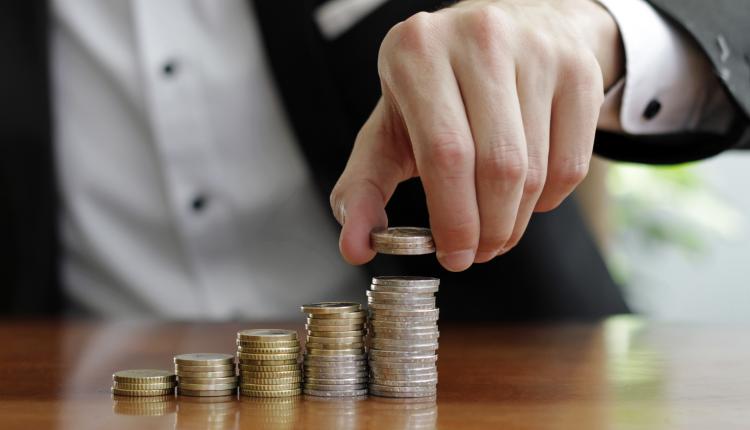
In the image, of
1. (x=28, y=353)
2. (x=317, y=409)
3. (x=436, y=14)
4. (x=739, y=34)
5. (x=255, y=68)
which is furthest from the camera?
(x=255, y=68)

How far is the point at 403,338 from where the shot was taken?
76 centimetres

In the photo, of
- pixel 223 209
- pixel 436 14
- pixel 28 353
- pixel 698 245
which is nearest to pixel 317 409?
pixel 436 14

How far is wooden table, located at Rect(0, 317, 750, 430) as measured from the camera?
2.15 feet

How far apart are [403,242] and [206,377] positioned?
18 centimetres

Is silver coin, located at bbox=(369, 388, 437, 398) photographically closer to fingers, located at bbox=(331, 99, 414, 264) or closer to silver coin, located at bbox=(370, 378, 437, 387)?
silver coin, located at bbox=(370, 378, 437, 387)

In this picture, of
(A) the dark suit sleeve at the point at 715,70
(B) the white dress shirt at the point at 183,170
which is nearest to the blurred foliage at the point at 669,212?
(B) the white dress shirt at the point at 183,170

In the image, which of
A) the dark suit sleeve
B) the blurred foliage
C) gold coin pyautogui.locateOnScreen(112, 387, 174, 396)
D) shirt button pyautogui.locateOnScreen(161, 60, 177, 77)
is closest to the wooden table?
gold coin pyautogui.locateOnScreen(112, 387, 174, 396)

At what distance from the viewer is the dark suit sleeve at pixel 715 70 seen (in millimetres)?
1208

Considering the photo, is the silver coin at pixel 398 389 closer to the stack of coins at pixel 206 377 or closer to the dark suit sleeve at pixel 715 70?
the stack of coins at pixel 206 377

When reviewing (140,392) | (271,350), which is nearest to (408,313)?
(271,350)

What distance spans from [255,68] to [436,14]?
809 millimetres

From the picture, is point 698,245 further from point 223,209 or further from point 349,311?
point 349,311

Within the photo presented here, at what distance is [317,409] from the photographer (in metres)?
0.69

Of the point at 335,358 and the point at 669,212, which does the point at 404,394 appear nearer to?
the point at 335,358
